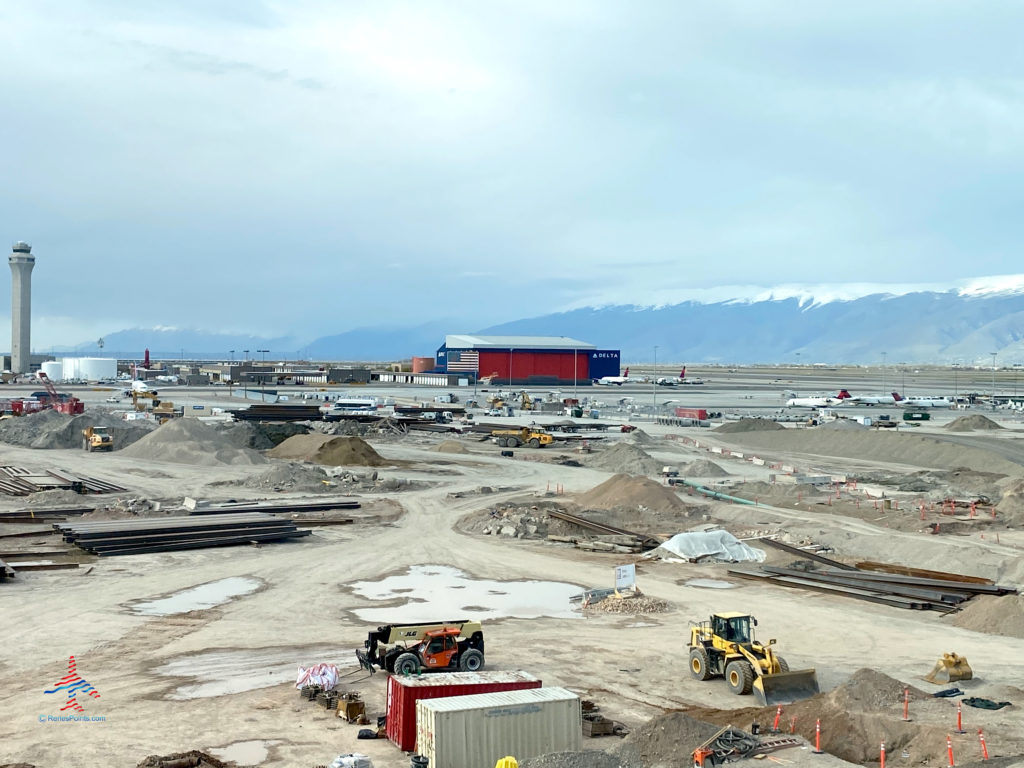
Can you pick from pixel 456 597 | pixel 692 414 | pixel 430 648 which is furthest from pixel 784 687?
pixel 692 414

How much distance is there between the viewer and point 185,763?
18.5m

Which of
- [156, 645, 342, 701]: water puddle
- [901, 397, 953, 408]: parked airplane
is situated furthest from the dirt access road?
[901, 397, 953, 408]: parked airplane

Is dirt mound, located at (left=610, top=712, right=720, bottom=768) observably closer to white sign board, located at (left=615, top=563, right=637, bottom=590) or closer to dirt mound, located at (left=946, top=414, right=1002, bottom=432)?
white sign board, located at (left=615, top=563, right=637, bottom=590)

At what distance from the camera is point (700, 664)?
1003 inches

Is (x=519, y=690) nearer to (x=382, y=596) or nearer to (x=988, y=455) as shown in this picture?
(x=382, y=596)

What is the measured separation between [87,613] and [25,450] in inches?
2121

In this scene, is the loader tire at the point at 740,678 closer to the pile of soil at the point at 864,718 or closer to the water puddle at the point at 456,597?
the pile of soil at the point at 864,718

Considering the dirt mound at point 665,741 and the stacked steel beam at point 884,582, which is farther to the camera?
the stacked steel beam at point 884,582

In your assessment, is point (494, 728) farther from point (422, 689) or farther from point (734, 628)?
point (734, 628)

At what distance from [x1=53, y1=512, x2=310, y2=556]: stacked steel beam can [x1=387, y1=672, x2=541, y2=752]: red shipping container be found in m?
Result: 24.4

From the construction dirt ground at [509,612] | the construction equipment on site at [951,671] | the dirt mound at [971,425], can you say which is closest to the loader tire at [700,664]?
the construction dirt ground at [509,612]

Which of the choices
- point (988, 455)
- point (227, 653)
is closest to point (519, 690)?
point (227, 653)

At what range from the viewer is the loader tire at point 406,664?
24562mm

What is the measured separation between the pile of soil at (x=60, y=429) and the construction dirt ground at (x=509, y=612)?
10.7 m
